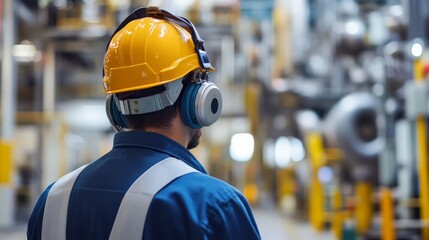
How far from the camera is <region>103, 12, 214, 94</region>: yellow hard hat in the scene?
1506 mm

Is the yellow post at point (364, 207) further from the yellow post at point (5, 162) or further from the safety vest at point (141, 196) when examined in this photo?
the safety vest at point (141, 196)

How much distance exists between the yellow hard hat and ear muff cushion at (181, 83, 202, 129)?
0.17 ft

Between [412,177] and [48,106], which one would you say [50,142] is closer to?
[48,106]

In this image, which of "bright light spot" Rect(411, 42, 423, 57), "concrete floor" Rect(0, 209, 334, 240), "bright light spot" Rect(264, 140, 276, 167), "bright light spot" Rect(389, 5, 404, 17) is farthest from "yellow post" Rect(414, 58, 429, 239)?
"bright light spot" Rect(264, 140, 276, 167)

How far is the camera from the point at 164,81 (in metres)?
1.49

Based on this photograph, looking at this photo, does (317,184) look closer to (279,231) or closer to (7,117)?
(279,231)

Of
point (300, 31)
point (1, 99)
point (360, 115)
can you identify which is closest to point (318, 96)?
point (300, 31)

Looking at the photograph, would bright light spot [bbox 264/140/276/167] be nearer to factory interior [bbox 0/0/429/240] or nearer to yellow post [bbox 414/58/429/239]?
factory interior [bbox 0/0/429/240]

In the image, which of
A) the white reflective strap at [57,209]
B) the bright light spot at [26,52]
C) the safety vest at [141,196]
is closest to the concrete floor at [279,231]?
the bright light spot at [26,52]

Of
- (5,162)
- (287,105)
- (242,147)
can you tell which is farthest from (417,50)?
(242,147)

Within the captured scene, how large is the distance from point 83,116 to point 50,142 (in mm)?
5719

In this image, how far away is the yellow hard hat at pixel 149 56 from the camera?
151 cm

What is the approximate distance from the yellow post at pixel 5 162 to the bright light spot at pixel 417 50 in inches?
271

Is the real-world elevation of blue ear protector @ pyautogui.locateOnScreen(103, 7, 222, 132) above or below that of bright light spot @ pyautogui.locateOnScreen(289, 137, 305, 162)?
above
